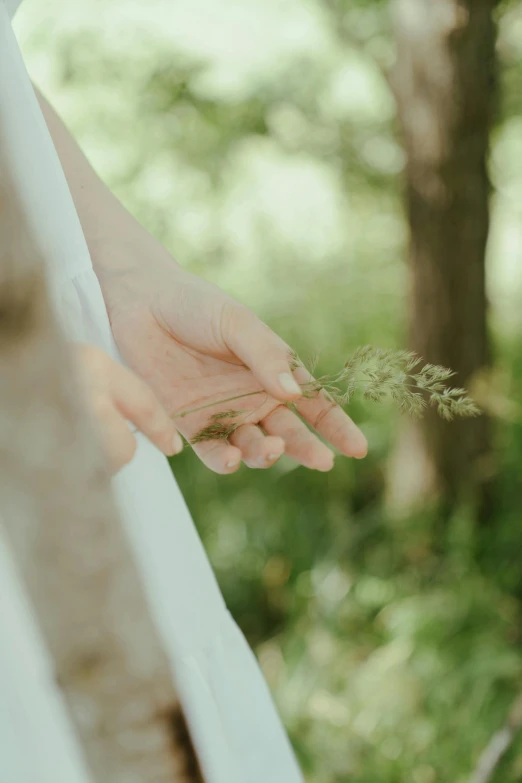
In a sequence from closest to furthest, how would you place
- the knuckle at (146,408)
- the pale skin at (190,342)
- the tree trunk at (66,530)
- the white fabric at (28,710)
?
the tree trunk at (66,530) < the white fabric at (28,710) < the knuckle at (146,408) < the pale skin at (190,342)

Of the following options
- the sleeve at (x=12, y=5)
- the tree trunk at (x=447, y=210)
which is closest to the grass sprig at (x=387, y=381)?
the sleeve at (x=12, y=5)

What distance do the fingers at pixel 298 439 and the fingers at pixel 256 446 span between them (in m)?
0.04

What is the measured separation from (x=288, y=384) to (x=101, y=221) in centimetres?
43

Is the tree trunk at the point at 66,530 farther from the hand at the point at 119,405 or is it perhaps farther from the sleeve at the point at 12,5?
the sleeve at the point at 12,5

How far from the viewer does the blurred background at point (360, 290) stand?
2193 millimetres

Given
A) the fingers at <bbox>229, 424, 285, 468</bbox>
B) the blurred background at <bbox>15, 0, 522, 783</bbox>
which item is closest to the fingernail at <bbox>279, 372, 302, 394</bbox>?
the fingers at <bbox>229, 424, 285, 468</bbox>

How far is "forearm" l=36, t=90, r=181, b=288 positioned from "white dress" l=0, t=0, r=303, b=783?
16 centimetres

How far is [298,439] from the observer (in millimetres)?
1076

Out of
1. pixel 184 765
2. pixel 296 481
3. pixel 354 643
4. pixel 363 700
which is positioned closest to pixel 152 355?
pixel 184 765

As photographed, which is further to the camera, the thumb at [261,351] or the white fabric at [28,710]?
the thumb at [261,351]

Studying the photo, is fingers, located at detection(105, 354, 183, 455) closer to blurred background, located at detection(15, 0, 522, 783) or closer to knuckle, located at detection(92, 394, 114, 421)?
knuckle, located at detection(92, 394, 114, 421)

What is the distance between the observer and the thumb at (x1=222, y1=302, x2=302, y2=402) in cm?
89

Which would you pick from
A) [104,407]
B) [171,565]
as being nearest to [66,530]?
[104,407]

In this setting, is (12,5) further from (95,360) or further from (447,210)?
(447,210)
